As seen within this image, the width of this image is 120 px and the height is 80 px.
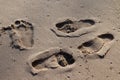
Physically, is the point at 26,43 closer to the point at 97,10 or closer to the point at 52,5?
the point at 52,5

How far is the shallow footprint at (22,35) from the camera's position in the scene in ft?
6.89

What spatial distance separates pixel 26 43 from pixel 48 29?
0.22 meters

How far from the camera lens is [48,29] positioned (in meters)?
2.23

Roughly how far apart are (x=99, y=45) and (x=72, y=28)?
280 millimetres

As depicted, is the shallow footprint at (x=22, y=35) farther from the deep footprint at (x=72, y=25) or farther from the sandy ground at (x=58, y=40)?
the deep footprint at (x=72, y=25)

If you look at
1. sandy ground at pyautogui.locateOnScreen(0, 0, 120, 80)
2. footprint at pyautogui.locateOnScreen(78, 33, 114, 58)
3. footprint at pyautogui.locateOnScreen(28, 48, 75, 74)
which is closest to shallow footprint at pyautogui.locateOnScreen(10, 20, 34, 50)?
sandy ground at pyautogui.locateOnScreen(0, 0, 120, 80)

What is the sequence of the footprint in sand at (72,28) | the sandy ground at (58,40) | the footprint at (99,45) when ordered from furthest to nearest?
the footprint in sand at (72,28) → the footprint at (99,45) → the sandy ground at (58,40)

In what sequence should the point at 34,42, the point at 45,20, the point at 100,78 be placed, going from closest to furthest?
the point at 100,78, the point at 34,42, the point at 45,20

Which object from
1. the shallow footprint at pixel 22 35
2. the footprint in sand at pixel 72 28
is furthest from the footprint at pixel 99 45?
the shallow footprint at pixel 22 35

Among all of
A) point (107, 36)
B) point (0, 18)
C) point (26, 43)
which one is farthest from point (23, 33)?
point (107, 36)

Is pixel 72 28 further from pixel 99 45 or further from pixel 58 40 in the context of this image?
pixel 99 45

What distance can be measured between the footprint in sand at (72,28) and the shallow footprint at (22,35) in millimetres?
197

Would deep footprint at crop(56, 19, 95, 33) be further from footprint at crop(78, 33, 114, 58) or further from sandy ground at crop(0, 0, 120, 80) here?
footprint at crop(78, 33, 114, 58)

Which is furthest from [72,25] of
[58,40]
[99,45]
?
[99,45]
